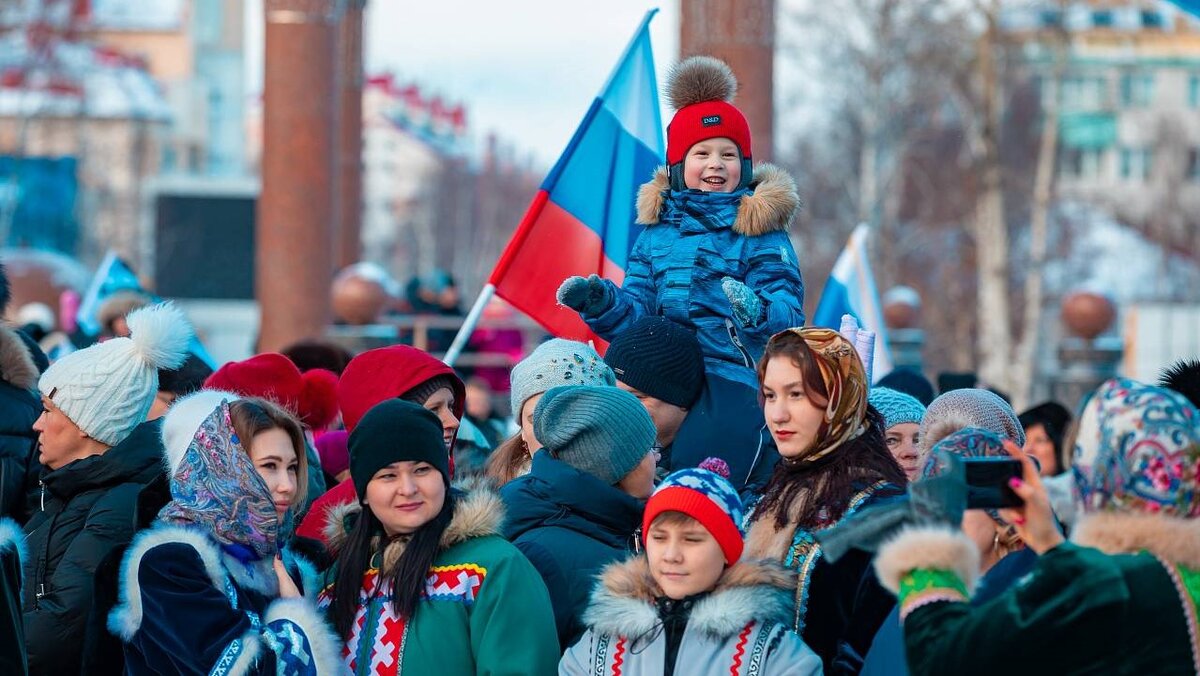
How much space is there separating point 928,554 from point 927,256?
137ft

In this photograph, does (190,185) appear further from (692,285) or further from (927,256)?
(692,285)

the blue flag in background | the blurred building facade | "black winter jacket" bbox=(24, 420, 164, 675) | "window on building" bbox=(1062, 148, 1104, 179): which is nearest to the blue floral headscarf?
"black winter jacket" bbox=(24, 420, 164, 675)

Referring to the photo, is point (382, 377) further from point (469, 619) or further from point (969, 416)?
point (969, 416)

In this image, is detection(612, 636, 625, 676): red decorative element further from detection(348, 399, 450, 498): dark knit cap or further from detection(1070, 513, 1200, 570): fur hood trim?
detection(1070, 513, 1200, 570): fur hood trim

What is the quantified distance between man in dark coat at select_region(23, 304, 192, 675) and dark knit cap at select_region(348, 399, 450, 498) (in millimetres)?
648

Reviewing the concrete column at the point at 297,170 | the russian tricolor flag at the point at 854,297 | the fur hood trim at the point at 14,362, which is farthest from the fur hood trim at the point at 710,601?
the concrete column at the point at 297,170

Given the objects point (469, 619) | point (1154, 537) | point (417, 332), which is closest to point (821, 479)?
point (469, 619)

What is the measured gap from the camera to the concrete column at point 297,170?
14867mm

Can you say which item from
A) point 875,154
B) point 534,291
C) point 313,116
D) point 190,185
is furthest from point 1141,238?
point 534,291

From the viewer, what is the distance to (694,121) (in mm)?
6574

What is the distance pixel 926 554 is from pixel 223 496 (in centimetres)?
180

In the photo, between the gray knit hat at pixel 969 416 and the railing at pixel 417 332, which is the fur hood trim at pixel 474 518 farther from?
the railing at pixel 417 332

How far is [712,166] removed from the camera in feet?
21.4

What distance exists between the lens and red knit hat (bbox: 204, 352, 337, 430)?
631 cm
